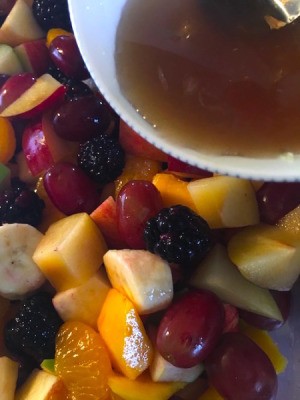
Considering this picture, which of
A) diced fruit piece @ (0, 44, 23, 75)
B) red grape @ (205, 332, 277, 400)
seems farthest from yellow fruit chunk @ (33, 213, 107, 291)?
diced fruit piece @ (0, 44, 23, 75)

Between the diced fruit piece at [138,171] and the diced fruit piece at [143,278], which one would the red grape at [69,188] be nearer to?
the diced fruit piece at [138,171]

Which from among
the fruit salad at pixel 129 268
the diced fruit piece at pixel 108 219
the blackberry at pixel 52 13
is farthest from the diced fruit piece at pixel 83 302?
the blackberry at pixel 52 13

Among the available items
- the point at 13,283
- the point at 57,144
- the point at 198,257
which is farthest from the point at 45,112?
the point at 198,257

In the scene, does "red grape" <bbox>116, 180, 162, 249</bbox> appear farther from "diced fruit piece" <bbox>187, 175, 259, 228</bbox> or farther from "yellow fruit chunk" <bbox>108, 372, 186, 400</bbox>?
"yellow fruit chunk" <bbox>108, 372, 186, 400</bbox>

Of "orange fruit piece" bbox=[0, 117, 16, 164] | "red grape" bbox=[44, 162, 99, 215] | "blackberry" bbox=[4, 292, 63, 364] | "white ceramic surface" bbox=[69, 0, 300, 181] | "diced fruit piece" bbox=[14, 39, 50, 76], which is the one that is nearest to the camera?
"white ceramic surface" bbox=[69, 0, 300, 181]

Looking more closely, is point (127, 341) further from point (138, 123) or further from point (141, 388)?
point (138, 123)

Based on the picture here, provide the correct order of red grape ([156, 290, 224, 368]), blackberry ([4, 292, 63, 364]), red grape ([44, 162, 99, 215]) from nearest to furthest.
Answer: red grape ([156, 290, 224, 368])
blackberry ([4, 292, 63, 364])
red grape ([44, 162, 99, 215])
